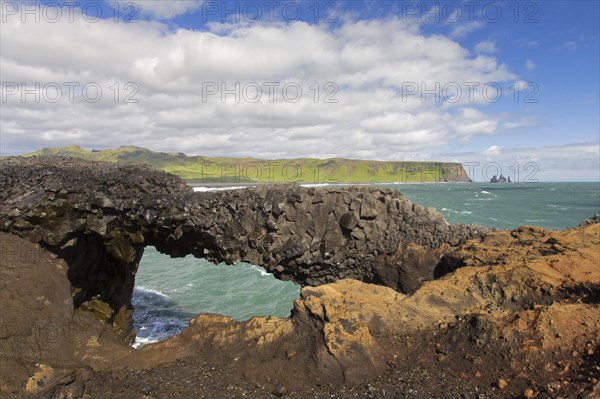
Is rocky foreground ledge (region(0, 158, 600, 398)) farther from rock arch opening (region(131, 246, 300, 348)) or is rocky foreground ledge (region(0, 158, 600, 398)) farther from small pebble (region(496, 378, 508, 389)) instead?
rock arch opening (region(131, 246, 300, 348))

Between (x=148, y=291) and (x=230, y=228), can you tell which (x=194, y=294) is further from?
(x=230, y=228)

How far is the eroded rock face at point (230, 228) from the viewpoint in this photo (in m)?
14.1

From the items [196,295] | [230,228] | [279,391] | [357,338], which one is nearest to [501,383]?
[357,338]

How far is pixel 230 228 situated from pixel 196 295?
13070mm

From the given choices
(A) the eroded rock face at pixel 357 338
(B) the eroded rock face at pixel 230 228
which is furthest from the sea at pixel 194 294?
(A) the eroded rock face at pixel 357 338

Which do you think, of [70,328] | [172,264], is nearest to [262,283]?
[172,264]

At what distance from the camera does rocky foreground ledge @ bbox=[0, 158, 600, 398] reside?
8.55 metres

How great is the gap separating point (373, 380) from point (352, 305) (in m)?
2.11

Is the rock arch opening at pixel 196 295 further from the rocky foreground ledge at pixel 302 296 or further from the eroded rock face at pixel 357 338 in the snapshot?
the eroded rock face at pixel 357 338

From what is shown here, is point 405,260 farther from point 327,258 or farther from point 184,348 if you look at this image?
point 184,348

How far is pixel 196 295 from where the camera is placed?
86.3 feet

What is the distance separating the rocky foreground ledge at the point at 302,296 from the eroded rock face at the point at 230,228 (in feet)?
0.21

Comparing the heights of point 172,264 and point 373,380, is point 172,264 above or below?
below

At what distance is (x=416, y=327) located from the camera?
32.0ft
